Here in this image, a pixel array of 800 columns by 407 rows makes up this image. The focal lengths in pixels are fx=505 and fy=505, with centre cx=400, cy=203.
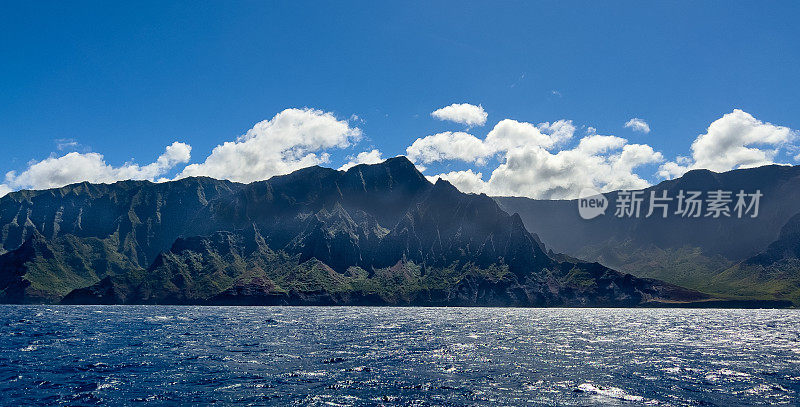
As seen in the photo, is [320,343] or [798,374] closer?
[798,374]

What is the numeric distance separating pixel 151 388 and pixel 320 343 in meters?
54.7

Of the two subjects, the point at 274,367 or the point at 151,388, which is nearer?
the point at 151,388

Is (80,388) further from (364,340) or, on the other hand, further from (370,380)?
(364,340)

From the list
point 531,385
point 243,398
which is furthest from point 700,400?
point 243,398

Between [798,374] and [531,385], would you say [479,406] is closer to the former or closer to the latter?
[531,385]

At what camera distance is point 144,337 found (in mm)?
124500

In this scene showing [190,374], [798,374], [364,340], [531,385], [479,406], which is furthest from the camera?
[364,340]

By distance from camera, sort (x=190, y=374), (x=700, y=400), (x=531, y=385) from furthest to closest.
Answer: (x=190, y=374) < (x=531, y=385) < (x=700, y=400)

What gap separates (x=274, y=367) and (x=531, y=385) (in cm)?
3747

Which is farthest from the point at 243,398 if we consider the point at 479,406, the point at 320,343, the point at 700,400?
the point at 320,343

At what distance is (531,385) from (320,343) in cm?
5999

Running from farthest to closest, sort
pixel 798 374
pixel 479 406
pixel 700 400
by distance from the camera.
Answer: pixel 798 374 < pixel 700 400 < pixel 479 406

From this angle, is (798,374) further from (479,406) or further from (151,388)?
(151,388)

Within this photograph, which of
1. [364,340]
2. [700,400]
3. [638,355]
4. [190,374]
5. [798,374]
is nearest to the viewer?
[700,400]
